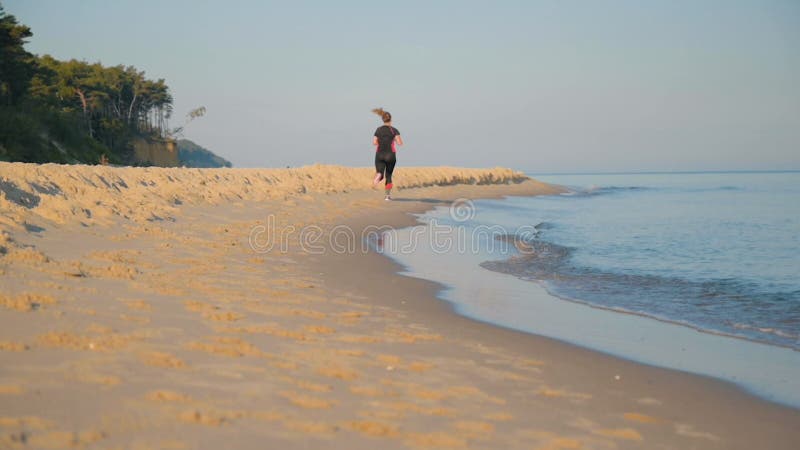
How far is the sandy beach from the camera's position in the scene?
230 cm

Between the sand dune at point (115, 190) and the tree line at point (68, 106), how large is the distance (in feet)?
24.2

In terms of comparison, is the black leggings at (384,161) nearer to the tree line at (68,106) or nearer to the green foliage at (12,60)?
the tree line at (68,106)

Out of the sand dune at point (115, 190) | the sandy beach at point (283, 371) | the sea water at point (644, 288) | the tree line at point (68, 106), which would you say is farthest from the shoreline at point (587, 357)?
the tree line at point (68, 106)

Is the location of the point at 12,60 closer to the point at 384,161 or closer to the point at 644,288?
the point at 384,161

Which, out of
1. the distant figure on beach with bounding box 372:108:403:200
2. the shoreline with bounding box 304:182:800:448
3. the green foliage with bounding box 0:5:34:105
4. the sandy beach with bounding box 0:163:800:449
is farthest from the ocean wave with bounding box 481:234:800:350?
the green foliage with bounding box 0:5:34:105

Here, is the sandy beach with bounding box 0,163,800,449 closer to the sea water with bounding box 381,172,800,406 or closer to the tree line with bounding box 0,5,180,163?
the sea water with bounding box 381,172,800,406

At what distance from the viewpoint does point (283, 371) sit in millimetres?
2961

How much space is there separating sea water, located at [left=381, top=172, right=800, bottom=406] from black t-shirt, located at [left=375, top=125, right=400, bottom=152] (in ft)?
7.13

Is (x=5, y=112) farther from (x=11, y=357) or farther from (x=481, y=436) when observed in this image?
(x=481, y=436)

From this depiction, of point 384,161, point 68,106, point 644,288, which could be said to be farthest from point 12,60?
point 644,288

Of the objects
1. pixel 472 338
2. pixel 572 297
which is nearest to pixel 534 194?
pixel 572 297

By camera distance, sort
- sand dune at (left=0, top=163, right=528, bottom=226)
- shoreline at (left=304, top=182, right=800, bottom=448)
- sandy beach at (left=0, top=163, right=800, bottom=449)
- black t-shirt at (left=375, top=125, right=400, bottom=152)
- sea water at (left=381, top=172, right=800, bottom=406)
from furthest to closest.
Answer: black t-shirt at (left=375, top=125, right=400, bottom=152) → sand dune at (left=0, top=163, right=528, bottom=226) → sea water at (left=381, top=172, right=800, bottom=406) → shoreline at (left=304, top=182, right=800, bottom=448) → sandy beach at (left=0, top=163, right=800, bottom=449)

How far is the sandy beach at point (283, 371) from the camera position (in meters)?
2.30

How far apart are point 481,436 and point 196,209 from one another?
343 inches
